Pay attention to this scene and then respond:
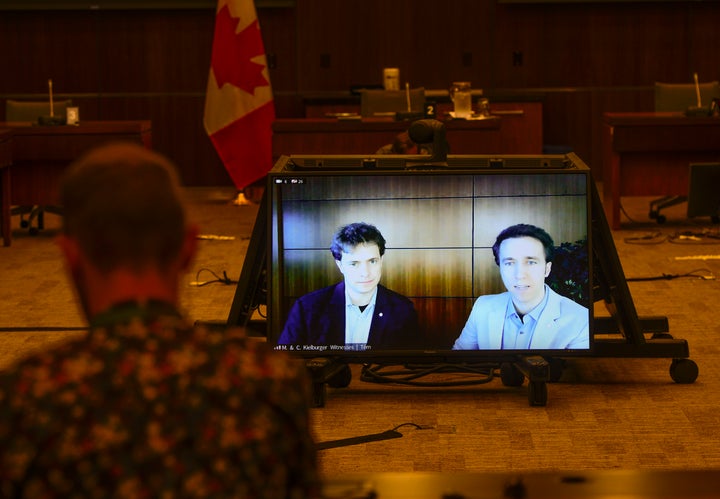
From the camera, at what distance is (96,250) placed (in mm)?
1319

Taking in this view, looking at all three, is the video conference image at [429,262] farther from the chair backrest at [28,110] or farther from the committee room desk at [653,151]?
the chair backrest at [28,110]

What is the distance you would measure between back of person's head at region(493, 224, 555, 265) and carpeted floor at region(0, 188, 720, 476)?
0.61 m

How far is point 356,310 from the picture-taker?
16.2 ft

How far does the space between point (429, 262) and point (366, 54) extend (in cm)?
880

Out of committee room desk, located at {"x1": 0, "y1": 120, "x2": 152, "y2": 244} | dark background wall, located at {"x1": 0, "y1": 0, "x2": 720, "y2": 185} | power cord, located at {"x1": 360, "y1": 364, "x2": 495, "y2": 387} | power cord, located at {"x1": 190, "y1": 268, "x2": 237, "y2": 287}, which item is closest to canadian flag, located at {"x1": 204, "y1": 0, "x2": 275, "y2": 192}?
committee room desk, located at {"x1": 0, "y1": 120, "x2": 152, "y2": 244}

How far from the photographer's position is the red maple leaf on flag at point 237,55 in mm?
10984

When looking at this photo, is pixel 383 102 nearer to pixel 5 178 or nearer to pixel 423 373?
pixel 5 178

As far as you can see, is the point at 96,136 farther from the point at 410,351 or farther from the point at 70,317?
the point at 410,351

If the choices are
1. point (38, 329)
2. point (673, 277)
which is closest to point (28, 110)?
point (38, 329)

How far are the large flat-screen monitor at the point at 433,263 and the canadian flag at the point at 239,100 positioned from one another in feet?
20.1

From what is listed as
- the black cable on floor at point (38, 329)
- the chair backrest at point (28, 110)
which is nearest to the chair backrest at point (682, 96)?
the chair backrest at point (28, 110)

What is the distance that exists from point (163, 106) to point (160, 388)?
12.4 meters

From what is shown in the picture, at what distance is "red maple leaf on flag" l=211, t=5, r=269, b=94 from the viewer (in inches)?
432

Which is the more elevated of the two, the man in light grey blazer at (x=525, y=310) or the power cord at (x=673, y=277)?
the man in light grey blazer at (x=525, y=310)
